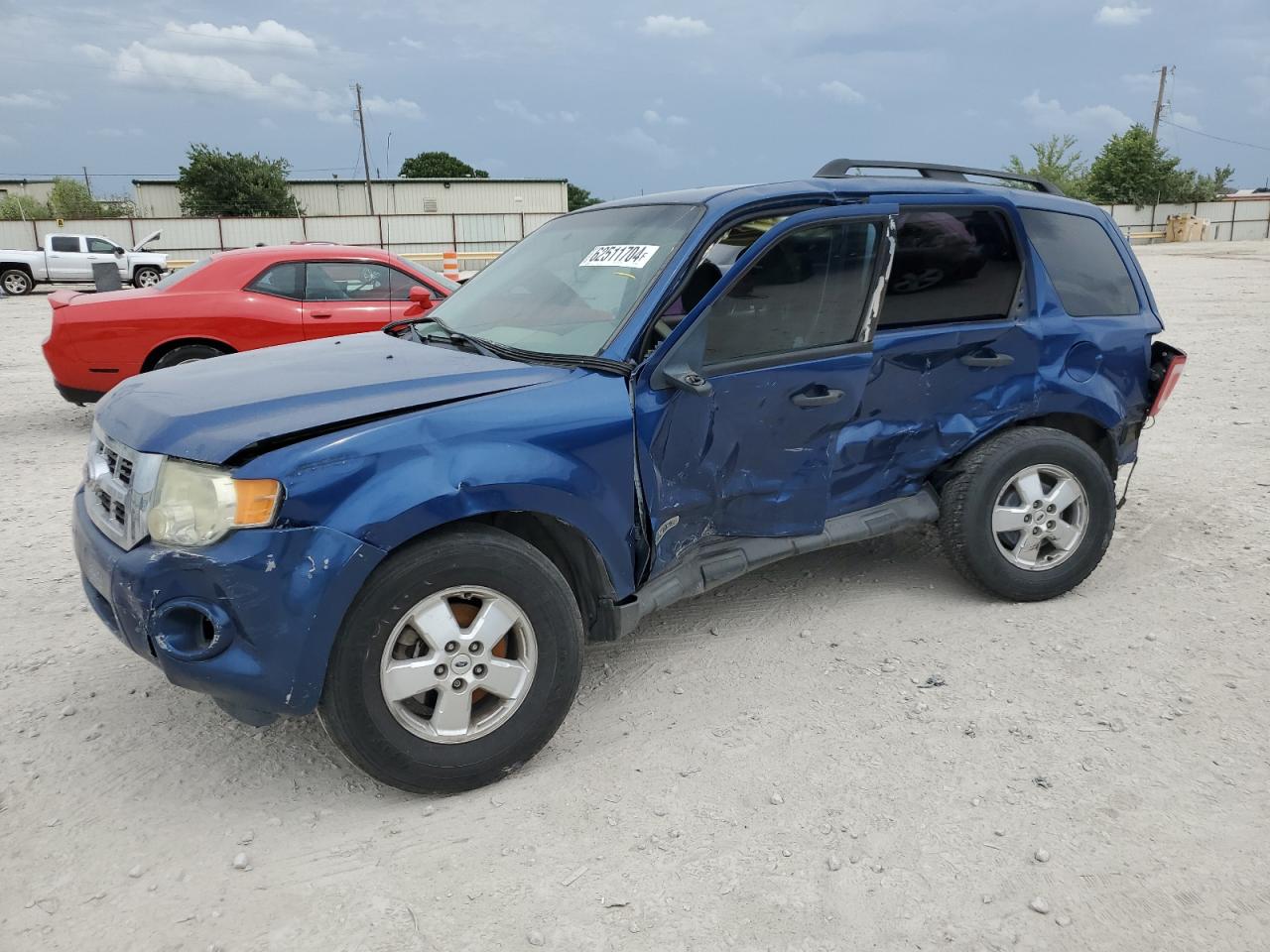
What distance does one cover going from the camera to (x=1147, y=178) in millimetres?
55094

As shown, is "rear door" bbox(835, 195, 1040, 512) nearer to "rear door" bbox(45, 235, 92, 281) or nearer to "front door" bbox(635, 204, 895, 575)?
"front door" bbox(635, 204, 895, 575)

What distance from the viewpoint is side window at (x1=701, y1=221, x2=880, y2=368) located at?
3350mm

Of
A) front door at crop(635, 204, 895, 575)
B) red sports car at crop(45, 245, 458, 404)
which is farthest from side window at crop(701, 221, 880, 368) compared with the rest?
red sports car at crop(45, 245, 458, 404)

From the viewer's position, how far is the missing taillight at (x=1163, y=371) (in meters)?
4.34

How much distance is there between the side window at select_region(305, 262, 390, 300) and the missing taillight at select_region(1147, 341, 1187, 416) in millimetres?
6166

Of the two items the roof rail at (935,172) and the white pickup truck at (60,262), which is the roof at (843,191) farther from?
the white pickup truck at (60,262)

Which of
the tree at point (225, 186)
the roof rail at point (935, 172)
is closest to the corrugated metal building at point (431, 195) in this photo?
the tree at point (225, 186)

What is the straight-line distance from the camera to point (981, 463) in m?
4.03

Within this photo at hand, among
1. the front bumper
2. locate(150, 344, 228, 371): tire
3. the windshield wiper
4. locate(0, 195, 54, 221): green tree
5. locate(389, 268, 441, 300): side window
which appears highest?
locate(0, 195, 54, 221): green tree

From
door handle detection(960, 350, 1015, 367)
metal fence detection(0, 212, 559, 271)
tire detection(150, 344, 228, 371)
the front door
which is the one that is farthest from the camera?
metal fence detection(0, 212, 559, 271)

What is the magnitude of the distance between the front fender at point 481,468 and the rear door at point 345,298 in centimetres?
549

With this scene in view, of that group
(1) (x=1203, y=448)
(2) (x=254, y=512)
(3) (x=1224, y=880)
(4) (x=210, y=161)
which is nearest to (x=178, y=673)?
(2) (x=254, y=512)

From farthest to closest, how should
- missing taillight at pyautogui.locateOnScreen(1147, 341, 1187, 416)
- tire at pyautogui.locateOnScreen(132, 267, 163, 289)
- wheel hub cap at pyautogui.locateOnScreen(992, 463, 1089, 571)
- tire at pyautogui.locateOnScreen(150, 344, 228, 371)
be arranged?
tire at pyautogui.locateOnScreen(132, 267, 163, 289), tire at pyautogui.locateOnScreen(150, 344, 228, 371), missing taillight at pyautogui.locateOnScreen(1147, 341, 1187, 416), wheel hub cap at pyautogui.locateOnScreen(992, 463, 1089, 571)

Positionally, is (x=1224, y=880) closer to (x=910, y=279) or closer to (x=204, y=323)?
(x=910, y=279)
